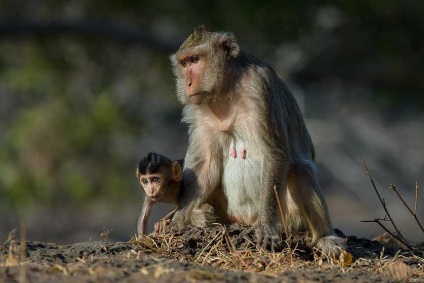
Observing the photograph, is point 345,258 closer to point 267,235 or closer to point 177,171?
point 267,235

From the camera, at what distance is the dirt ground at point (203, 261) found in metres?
5.45

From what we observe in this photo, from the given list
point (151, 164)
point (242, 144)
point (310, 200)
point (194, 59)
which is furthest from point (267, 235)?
point (194, 59)

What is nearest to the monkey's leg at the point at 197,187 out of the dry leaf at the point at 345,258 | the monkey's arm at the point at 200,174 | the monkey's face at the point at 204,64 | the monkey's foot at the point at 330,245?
the monkey's arm at the point at 200,174

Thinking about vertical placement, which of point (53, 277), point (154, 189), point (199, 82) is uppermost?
point (199, 82)

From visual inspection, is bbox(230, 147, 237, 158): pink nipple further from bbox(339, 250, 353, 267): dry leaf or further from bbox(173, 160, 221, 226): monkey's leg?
bbox(339, 250, 353, 267): dry leaf

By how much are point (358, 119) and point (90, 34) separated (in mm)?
7649

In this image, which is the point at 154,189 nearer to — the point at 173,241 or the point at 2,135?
the point at 173,241

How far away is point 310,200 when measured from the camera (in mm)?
7922

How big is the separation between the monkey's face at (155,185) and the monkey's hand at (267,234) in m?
1.01

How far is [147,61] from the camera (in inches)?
683

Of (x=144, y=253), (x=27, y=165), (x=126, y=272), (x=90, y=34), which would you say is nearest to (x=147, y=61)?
(x=90, y=34)

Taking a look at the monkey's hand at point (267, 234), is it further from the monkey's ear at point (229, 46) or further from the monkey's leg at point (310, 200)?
the monkey's ear at point (229, 46)

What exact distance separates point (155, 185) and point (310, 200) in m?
1.36

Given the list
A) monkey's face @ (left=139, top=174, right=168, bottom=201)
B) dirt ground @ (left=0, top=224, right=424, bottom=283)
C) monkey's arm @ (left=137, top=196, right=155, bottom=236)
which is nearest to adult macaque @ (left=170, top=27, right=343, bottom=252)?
monkey's face @ (left=139, top=174, right=168, bottom=201)
